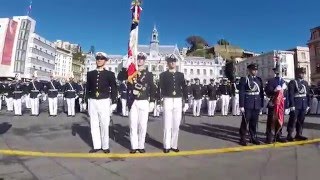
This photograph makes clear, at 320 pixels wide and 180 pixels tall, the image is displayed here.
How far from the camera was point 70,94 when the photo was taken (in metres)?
17.5

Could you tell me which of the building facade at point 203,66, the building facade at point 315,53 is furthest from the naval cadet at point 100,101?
the building facade at point 203,66

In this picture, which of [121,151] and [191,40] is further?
[191,40]

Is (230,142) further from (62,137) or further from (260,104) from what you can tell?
(62,137)

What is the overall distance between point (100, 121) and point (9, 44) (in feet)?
312

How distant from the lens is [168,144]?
7605mm

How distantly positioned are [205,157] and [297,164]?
1.68 metres

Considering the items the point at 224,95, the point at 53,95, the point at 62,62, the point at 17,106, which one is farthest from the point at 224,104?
the point at 62,62

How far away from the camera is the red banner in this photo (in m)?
92.4

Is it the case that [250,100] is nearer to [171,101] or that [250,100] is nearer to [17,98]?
[171,101]

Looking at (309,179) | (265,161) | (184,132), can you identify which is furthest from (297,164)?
(184,132)

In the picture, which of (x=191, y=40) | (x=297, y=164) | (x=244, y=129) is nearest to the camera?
(x=297, y=164)

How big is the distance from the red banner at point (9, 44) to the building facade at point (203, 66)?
216ft

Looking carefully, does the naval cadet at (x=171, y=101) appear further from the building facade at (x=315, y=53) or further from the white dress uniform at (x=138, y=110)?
the building facade at (x=315, y=53)

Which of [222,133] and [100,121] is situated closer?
[100,121]
